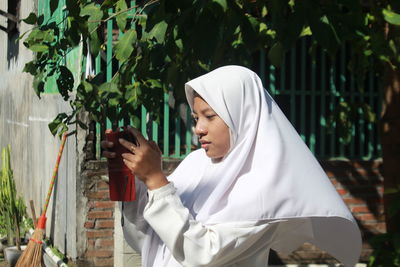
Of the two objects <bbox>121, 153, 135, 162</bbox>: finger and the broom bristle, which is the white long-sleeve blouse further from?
the broom bristle

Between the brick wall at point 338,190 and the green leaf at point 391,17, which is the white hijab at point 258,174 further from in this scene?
the brick wall at point 338,190

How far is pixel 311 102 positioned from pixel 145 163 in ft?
16.8

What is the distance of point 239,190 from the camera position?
2.60 metres

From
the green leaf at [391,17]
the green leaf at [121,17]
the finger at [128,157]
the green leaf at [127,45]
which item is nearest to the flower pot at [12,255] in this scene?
the green leaf at [121,17]

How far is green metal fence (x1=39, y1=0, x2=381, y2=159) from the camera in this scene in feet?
24.1

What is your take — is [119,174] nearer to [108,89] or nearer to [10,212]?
[108,89]

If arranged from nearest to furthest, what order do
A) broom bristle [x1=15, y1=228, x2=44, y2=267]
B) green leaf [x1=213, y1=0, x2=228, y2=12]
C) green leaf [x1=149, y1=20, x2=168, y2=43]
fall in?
green leaf [x1=213, y1=0, x2=228, y2=12]
green leaf [x1=149, y1=20, x2=168, y2=43]
broom bristle [x1=15, y1=228, x2=44, y2=267]

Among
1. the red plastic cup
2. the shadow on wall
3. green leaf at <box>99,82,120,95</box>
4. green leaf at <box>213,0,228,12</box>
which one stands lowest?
the shadow on wall

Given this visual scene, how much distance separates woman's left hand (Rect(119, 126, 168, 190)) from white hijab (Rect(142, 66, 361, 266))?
192mm

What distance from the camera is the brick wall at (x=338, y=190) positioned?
7.08m

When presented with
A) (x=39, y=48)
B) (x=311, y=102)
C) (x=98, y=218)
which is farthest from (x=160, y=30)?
(x=311, y=102)

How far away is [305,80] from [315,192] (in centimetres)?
508

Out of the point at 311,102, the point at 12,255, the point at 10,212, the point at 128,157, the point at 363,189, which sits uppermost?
the point at 311,102

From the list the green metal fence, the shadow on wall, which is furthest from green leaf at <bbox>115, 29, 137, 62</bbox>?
the shadow on wall
